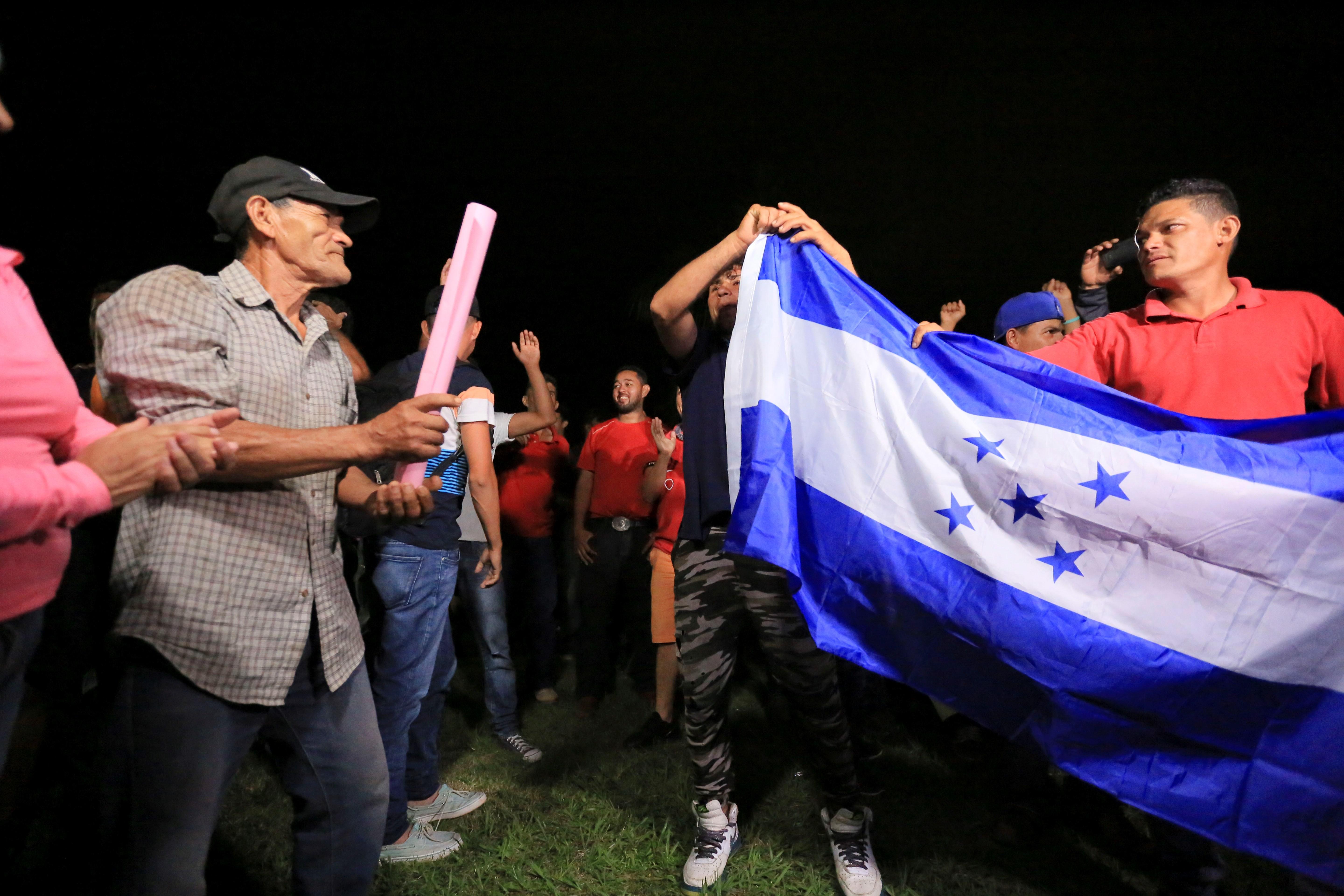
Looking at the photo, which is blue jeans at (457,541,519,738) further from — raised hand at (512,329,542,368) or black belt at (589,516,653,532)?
black belt at (589,516,653,532)

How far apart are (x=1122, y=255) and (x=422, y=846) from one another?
3489mm

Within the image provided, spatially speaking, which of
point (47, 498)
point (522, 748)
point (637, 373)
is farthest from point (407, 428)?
point (637, 373)

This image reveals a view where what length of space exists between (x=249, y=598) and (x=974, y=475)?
196cm

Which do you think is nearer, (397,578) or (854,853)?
(854,853)

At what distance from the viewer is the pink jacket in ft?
3.90

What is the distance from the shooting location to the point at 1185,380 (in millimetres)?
2461

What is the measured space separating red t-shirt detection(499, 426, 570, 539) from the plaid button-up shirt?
141 inches

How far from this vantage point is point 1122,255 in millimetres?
2947

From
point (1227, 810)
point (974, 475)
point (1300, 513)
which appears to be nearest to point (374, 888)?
point (974, 475)

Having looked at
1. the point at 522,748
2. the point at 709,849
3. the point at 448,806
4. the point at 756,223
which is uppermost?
the point at 756,223

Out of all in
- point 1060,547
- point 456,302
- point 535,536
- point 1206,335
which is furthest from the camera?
point 535,536

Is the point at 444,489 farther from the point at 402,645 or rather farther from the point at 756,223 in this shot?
the point at 756,223

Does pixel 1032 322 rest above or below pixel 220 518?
above

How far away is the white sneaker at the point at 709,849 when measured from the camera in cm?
283
